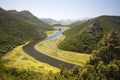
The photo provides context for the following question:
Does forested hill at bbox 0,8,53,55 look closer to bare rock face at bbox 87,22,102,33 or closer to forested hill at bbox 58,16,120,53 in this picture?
forested hill at bbox 58,16,120,53

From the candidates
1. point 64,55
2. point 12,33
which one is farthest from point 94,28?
point 12,33

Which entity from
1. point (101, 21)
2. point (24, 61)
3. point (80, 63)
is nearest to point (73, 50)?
point (80, 63)

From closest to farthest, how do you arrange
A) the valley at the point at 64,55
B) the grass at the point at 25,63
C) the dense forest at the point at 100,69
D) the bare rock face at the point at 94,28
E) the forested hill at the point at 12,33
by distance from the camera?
the dense forest at the point at 100,69
the valley at the point at 64,55
the grass at the point at 25,63
the forested hill at the point at 12,33
the bare rock face at the point at 94,28

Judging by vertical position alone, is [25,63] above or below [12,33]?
below

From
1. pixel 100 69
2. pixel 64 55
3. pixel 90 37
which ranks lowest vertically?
pixel 64 55

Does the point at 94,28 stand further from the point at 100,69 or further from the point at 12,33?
the point at 100,69

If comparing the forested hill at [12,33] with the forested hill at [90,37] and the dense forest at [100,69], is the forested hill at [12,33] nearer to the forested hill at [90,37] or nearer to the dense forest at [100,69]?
the forested hill at [90,37]

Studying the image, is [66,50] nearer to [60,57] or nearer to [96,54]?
[60,57]

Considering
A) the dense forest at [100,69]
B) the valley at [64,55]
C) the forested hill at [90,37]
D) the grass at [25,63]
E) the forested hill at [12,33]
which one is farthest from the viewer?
the forested hill at [12,33]

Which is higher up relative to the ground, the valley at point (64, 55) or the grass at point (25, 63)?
the valley at point (64, 55)

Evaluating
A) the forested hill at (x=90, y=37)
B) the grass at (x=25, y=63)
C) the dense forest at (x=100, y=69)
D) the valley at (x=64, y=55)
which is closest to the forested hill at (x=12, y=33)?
the valley at (x=64, y=55)

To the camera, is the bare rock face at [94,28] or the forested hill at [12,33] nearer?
the forested hill at [12,33]
